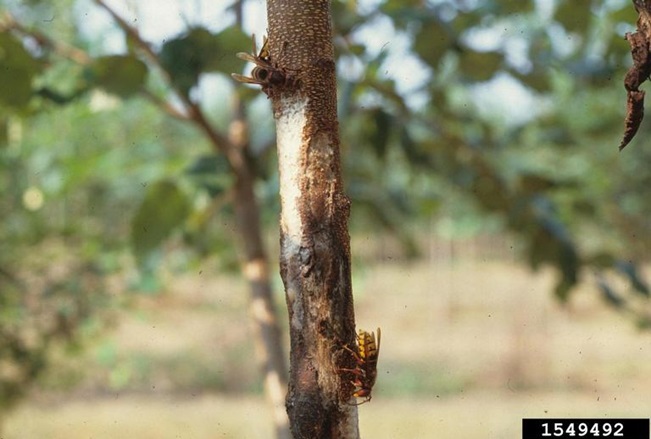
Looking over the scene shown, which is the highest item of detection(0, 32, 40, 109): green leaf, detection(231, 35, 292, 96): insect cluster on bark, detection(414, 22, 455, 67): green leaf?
detection(414, 22, 455, 67): green leaf

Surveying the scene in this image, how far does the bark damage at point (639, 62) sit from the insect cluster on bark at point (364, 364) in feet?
0.39

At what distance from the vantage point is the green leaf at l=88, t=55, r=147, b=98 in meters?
0.64

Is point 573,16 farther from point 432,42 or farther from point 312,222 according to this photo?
point 312,222

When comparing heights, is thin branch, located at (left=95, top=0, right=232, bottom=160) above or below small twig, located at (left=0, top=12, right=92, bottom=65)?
below

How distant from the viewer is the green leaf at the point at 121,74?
0.64 metres

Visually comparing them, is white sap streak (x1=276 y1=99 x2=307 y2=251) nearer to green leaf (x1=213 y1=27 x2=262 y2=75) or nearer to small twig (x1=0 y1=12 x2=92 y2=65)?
green leaf (x1=213 y1=27 x2=262 y2=75)

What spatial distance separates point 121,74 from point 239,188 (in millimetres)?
196

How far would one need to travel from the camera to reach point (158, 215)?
0.80m

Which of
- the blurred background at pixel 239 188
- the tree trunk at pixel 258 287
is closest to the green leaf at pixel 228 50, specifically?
the blurred background at pixel 239 188

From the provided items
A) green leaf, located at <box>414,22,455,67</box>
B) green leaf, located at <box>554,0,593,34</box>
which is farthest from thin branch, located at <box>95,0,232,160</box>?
green leaf, located at <box>554,0,593,34</box>

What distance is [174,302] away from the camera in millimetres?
4691

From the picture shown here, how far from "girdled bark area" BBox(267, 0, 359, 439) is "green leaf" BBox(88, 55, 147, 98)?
36 cm

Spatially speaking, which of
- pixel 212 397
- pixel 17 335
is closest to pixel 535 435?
pixel 17 335

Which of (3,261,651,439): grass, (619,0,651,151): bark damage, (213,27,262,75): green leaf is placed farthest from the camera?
(3,261,651,439): grass
